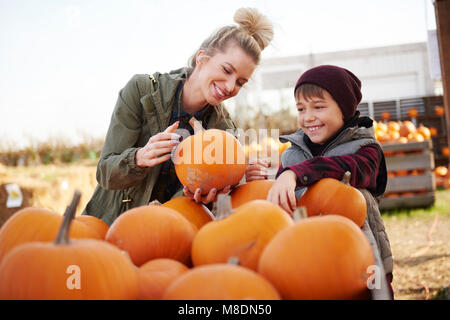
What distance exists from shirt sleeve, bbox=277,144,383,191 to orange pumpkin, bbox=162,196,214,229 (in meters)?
0.30

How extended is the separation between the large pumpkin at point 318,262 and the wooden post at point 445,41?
215cm

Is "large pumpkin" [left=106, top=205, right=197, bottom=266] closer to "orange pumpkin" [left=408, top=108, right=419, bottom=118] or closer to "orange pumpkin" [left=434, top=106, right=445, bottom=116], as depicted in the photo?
"orange pumpkin" [left=408, top=108, right=419, bottom=118]

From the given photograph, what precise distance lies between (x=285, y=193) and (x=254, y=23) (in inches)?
46.2

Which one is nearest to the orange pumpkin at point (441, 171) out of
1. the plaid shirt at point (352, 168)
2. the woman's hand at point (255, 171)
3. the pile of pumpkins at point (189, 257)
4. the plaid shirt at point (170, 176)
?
the plaid shirt at point (352, 168)

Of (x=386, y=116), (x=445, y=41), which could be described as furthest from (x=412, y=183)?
(x=445, y=41)

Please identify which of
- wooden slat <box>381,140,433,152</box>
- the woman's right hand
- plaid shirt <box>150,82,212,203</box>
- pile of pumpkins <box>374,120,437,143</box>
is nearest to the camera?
the woman's right hand

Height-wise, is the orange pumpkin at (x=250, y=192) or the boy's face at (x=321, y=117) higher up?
the boy's face at (x=321, y=117)

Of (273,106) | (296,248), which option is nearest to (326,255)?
(296,248)

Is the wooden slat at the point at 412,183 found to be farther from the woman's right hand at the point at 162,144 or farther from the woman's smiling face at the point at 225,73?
the woman's right hand at the point at 162,144

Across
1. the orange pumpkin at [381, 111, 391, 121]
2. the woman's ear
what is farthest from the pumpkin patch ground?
the woman's ear

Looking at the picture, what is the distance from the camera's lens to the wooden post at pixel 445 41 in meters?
2.45

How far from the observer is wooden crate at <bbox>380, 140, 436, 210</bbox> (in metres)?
5.95

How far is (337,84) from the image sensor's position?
171cm
